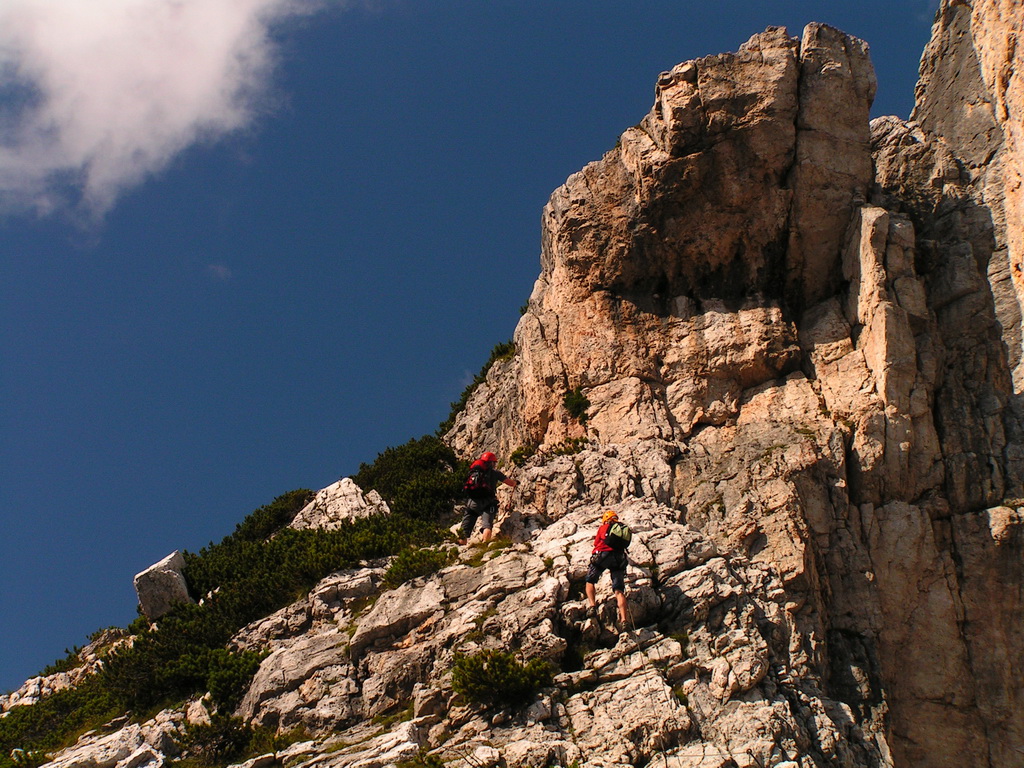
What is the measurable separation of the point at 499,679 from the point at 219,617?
906cm

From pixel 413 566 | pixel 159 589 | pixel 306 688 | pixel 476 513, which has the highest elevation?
pixel 476 513

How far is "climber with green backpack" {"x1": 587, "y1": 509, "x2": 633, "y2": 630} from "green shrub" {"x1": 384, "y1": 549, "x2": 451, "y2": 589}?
4.28m

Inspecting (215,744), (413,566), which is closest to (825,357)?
(413,566)

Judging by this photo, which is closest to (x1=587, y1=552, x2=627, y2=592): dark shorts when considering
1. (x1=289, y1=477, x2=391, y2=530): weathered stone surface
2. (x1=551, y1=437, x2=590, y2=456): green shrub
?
(x1=551, y1=437, x2=590, y2=456): green shrub

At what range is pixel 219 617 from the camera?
22.2m

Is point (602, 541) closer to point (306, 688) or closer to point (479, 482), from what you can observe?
point (479, 482)

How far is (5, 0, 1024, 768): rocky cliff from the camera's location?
674 inches

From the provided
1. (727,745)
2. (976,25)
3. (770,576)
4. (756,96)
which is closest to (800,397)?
(770,576)

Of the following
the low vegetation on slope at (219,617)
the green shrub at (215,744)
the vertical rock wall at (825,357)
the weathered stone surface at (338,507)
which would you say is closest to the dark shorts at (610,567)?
the vertical rock wall at (825,357)

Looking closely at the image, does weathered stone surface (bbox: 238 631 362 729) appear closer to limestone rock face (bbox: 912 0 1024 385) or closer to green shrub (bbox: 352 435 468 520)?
green shrub (bbox: 352 435 468 520)

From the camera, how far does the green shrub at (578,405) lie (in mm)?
25219

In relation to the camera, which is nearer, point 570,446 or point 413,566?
point 413,566

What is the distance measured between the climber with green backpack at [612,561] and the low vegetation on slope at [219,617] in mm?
5935

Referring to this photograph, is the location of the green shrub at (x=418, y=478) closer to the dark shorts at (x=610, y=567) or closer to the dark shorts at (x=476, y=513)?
the dark shorts at (x=476, y=513)
